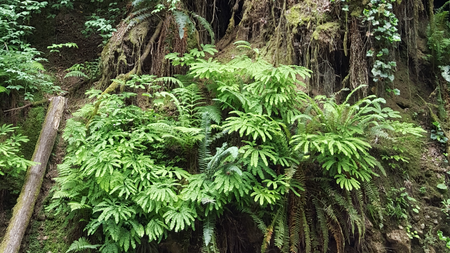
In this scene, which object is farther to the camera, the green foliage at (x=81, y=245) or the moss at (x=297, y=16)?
the moss at (x=297, y=16)

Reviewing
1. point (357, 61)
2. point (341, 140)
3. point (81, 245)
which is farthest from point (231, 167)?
point (357, 61)

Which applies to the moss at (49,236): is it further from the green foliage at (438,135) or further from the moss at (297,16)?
the green foliage at (438,135)

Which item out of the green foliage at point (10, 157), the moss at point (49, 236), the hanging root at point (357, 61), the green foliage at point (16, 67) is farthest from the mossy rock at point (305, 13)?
the moss at point (49, 236)

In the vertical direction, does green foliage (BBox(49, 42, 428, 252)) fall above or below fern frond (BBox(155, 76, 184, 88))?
below

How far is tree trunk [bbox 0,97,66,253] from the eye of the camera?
4301 mm

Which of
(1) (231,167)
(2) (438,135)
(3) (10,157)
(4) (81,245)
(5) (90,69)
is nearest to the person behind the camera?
(1) (231,167)

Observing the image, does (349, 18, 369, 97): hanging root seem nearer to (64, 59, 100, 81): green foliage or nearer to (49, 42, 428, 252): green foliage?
(49, 42, 428, 252): green foliage

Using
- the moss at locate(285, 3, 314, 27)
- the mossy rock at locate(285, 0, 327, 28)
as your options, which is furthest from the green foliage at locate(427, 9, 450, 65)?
the moss at locate(285, 3, 314, 27)

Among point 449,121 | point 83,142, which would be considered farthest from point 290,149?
point 449,121

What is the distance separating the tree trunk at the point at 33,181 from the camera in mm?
4301

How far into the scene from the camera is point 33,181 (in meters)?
4.73

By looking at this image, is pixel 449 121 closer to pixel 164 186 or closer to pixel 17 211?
pixel 164 186

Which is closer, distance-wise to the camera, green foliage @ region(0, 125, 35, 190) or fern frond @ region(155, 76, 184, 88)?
green foliage @ region(0, 125, 35, 190)

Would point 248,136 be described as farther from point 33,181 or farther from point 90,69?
point 90,69
